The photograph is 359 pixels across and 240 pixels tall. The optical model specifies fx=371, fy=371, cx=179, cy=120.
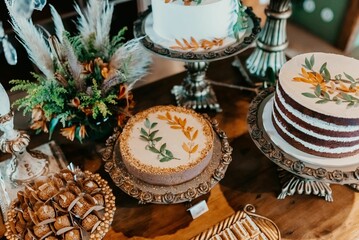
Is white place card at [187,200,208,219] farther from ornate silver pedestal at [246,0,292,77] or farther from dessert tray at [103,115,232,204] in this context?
ornate silver pedestal at [246,0,292,77]

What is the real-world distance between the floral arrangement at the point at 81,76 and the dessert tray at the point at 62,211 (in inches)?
7.1

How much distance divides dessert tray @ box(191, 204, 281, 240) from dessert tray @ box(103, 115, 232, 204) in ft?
0.39

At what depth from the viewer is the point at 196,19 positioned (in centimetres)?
97

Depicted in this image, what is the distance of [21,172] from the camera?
3.26ft

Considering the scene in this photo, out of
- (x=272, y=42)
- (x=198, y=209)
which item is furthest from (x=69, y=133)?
(x=272, y=42)

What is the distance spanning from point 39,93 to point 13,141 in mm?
144

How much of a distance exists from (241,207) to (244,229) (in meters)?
0.07

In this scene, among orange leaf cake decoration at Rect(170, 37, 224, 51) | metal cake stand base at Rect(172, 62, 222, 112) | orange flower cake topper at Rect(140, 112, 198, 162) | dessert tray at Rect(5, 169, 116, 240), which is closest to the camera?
dessert tray at Rect(5, 169, 116, 240)

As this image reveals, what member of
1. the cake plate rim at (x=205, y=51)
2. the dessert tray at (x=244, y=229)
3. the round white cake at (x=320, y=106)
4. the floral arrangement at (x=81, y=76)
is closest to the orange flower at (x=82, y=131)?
the floral arrangement at (x=81, y=76)

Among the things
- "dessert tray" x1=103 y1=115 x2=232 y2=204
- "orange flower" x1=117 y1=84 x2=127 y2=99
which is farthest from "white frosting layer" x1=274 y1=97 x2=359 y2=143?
"orange flower" x1=117 y1=84 x2=127 y2=99

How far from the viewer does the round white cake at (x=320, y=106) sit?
2.63ft

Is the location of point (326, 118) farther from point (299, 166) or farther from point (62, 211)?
point (62, 211)

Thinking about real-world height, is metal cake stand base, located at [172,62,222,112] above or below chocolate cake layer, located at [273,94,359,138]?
below

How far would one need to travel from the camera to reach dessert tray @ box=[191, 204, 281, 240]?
2.94 feet
